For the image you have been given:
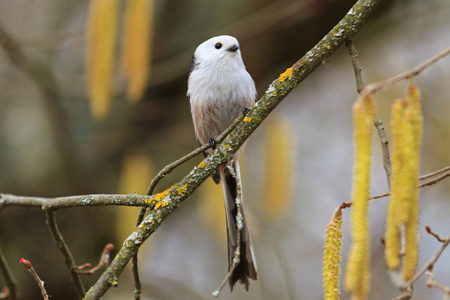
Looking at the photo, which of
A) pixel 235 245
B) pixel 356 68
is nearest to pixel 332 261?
pixel 356 68

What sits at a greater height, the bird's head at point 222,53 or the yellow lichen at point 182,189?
the bird's head at point 222,53

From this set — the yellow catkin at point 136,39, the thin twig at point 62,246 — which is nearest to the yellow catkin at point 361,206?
the thin twig at point 62,246

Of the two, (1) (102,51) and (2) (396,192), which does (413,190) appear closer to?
(2) (396,192)

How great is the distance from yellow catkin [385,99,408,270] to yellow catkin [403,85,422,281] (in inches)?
0.5

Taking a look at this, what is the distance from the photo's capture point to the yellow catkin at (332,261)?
119 centimetres

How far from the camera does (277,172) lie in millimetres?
2516

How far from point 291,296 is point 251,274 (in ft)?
2.23

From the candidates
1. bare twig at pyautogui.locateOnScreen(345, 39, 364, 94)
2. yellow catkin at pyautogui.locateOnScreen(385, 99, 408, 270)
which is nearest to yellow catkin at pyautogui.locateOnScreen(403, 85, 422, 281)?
yellow catkin at pyautogui.locateOnScreen(385, 99, 408, 270)

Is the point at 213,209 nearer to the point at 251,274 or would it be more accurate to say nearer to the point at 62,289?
the point at 251,274

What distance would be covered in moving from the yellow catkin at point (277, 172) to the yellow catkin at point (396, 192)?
4.86ft

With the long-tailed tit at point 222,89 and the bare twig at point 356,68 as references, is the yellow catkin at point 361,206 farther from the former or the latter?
the long-tailed tit at point 222,89

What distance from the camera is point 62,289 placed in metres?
3.62

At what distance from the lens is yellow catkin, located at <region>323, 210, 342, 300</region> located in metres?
1.19

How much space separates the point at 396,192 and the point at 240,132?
2.48 feet
